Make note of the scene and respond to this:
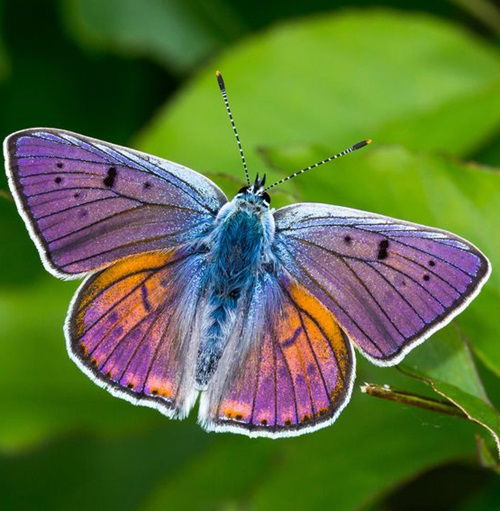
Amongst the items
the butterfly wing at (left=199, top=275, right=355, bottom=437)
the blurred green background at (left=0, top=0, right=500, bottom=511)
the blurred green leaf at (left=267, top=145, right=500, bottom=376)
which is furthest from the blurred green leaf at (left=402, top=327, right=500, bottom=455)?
the blurred green leaf at (left=267, top=145, right=500, bottom=376)

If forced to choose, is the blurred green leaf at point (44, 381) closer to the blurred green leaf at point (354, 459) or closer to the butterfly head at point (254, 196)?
the blurred green leaf at point (354, 459)

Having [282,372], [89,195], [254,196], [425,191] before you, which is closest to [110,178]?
[89,195]

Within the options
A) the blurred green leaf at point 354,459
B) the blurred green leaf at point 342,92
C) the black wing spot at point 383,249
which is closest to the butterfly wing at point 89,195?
the black wing spot at point 383,249

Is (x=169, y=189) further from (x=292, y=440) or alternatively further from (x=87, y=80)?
Result: (x=87, y=80)

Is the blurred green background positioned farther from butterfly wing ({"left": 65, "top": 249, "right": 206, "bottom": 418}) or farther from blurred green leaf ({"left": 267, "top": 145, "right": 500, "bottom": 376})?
butterfly wing ({"left": 65, "top": 249, "right": 206, "bottom": 418})

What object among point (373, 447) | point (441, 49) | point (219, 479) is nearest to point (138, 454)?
point (219, 479)

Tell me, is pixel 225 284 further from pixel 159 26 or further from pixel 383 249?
pixel 159 26

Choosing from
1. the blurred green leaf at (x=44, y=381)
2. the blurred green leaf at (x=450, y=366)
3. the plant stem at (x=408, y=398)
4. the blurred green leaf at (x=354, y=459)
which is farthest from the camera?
the blurred green leaf at (x=44, y=381)
